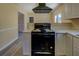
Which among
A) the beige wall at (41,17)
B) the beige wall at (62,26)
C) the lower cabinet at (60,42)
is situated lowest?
the lower cabinet at (60,42)

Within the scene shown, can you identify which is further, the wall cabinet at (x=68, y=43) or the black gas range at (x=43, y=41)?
the black gas range at (x=43, y=41)

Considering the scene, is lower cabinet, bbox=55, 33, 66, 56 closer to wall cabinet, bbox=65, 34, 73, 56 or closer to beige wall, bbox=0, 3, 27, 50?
wall cabinet, bbox=65, 34, 73, 56

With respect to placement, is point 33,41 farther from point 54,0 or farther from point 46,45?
point 54,0

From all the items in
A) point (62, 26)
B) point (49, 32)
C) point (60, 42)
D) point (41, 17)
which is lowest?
point (60, 42)

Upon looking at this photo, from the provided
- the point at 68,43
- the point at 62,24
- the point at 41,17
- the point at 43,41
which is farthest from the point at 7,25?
the point at 62,24

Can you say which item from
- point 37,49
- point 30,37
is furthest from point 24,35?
point 37,49

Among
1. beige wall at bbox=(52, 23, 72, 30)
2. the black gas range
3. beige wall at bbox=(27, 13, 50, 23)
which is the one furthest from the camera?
beige wall at bbox=(52, 23, 72, 30)

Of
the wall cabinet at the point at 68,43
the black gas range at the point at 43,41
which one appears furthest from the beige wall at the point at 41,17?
the wall cabinet at the point at 68,43

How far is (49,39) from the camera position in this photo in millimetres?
2902

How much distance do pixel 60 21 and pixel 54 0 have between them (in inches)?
95.1

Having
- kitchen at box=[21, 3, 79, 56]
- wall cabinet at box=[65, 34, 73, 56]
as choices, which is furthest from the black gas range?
wall cabinet at box=[65, 34, 73, 56]

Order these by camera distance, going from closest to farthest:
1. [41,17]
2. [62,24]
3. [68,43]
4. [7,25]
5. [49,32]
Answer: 1. [7,25]
2. [41,17]
3. [68,43]
4. [49,32]
5. [62,24]

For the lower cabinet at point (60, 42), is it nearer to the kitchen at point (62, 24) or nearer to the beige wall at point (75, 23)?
the kitchen at point (62, 24)

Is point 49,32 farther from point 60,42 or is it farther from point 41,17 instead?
point 41,17
